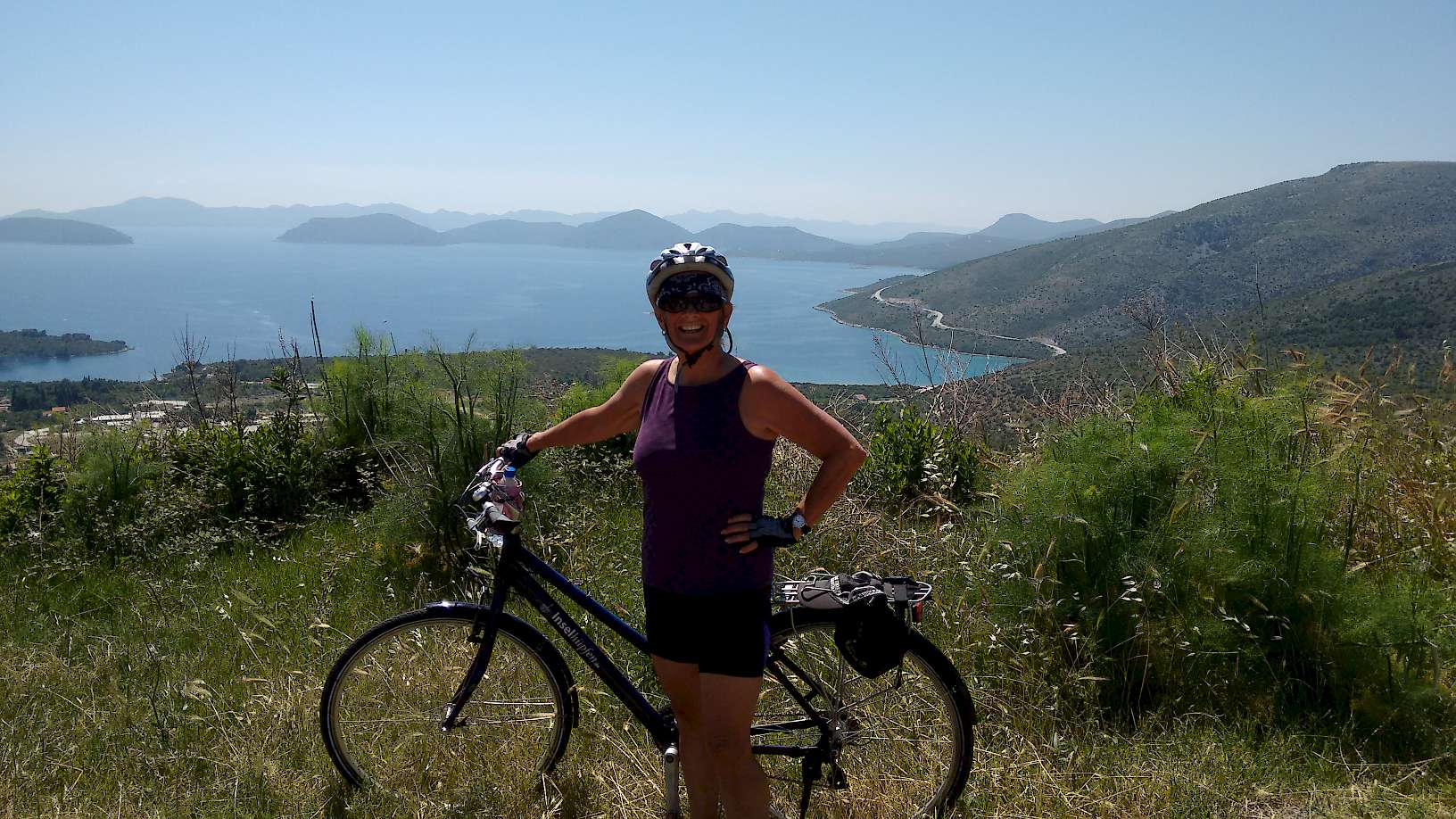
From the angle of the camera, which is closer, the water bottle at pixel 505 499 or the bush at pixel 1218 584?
the water bottle at pixel 505 499

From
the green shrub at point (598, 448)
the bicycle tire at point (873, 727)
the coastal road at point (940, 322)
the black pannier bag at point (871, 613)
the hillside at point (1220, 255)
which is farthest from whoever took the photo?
the hillside at point (1220, 255)

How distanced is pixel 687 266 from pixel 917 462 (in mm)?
3932

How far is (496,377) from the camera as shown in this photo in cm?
580

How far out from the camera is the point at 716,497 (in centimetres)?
214

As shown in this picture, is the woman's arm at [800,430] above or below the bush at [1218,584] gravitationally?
above

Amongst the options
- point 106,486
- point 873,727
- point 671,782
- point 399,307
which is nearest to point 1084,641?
point 873,727

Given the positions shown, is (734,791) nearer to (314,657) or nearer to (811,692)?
(811,692)

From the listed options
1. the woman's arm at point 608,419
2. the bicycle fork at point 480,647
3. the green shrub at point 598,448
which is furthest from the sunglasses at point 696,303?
the green shrub at point 598,448

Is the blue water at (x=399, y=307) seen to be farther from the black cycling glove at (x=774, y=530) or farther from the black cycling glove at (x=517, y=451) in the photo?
the black cycling glove at (x=774, y=530)

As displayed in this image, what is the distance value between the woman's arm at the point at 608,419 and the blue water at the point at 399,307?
4.44 m

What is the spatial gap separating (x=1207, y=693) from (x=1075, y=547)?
71cm

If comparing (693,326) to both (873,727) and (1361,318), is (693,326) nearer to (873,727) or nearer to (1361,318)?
(873,727)

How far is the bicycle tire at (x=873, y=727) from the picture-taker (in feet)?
8.46

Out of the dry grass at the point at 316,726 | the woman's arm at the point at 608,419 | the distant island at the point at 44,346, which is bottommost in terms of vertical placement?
the distant island at the point at 44,346
